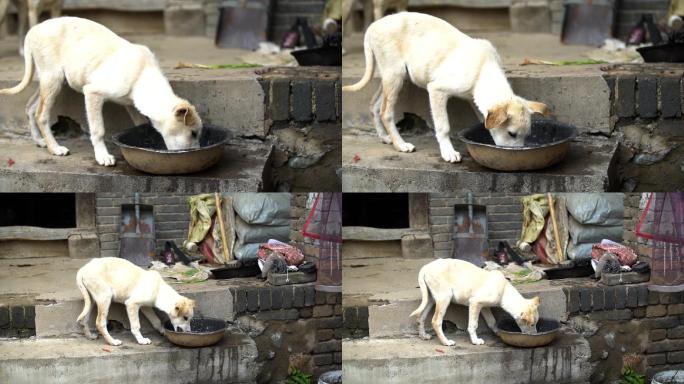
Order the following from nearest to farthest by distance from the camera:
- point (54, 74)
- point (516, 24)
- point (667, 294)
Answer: point (54, 74), point (667, 294), point (516, 24)

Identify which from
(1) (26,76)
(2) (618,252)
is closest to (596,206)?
(2) (618,252)

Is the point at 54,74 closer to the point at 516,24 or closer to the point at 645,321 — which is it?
the point at 516,24

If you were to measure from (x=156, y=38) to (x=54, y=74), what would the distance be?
1.44 metres

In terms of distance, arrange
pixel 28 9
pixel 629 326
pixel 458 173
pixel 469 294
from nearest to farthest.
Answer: pixel 458 173 → pixel 469 294 → pixel 629 326 → pixel 28 9

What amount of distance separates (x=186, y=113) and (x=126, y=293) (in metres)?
1.10

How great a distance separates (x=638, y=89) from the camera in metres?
6.37

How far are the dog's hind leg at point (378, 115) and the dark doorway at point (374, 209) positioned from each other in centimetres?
33

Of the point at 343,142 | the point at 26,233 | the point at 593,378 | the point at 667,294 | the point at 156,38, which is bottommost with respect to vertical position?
the point at 593,378

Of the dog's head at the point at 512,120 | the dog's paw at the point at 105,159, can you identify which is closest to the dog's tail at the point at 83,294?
the dog's paw at the point at 105,159

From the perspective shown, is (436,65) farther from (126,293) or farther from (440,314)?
(126,293)

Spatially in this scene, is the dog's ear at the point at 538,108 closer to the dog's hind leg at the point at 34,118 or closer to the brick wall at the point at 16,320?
the dog's hind leg at the point at 34,118

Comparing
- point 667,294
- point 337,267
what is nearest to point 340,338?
point 337,267

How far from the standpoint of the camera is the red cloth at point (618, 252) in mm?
6504

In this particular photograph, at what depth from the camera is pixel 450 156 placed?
616cm
